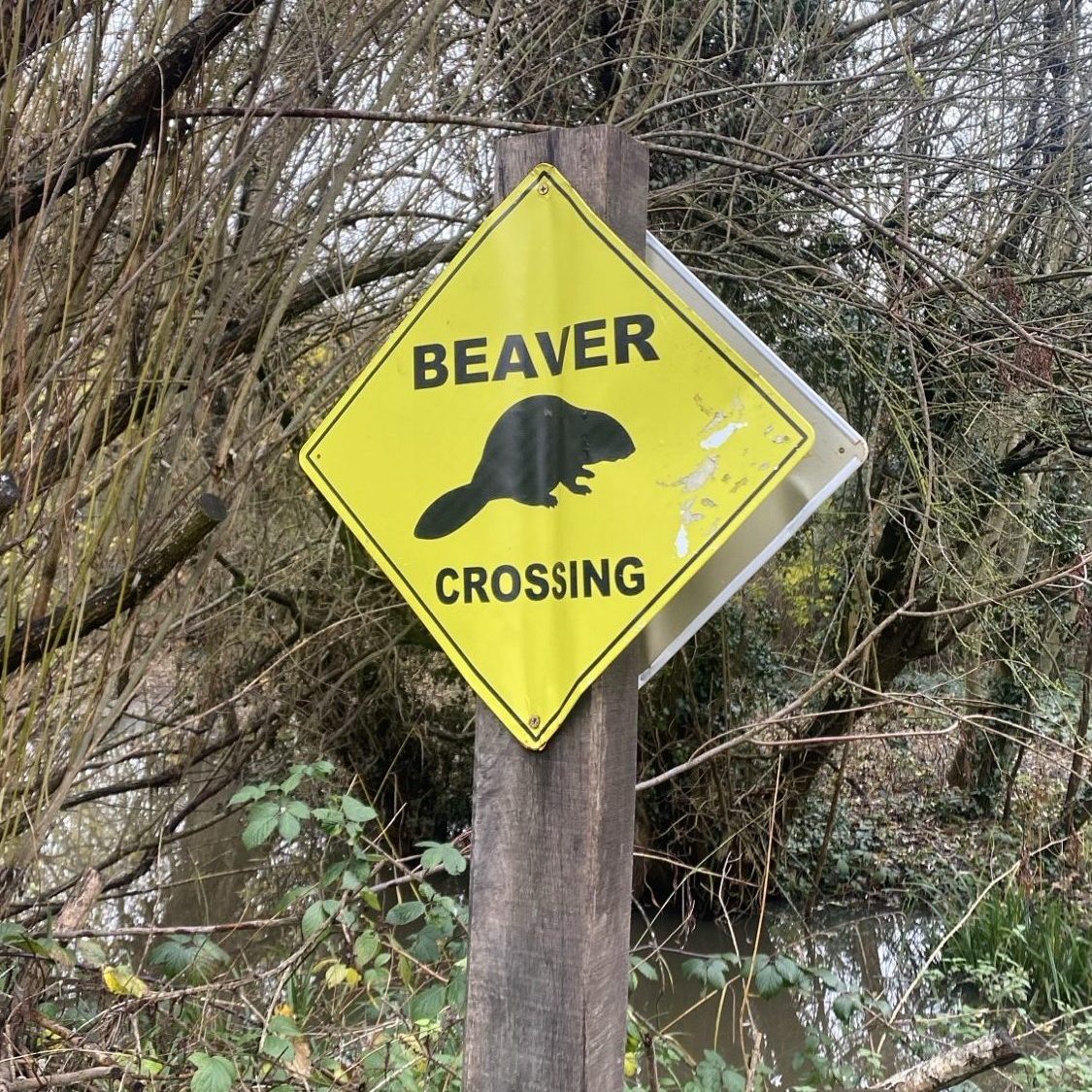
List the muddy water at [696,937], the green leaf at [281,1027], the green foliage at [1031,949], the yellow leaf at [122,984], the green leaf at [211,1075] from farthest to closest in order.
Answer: the muddy water at [696,937] < the green foliage at [1031,949] < the yellow leaf at [122,984] < the green leaf at [281,1027] < the green leaf at [211,1075]

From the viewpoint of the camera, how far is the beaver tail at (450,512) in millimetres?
1458

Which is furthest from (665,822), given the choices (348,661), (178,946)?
(178,946)

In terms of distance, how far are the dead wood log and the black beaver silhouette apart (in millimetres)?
1975

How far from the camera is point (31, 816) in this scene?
245cm

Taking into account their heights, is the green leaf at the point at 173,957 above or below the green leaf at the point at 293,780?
below

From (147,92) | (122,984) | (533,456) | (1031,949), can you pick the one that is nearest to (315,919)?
(122,984)

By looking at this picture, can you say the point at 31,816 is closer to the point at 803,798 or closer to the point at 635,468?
the point at 635,468

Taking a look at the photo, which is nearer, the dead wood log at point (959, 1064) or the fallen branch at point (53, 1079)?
the fallen branch at point (53, 1079)

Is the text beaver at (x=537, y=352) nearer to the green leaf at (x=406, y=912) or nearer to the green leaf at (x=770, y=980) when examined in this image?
the green leaf at (x=406, y=912)

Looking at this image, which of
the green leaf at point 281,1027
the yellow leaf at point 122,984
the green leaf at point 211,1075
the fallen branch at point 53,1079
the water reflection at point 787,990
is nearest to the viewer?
the green leaf at point 211,1075

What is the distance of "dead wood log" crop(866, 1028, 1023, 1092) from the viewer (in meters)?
2.40

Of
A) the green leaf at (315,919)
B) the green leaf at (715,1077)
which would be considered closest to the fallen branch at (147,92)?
the green leaf at (315,919)

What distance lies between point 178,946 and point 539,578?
1895 millimetres

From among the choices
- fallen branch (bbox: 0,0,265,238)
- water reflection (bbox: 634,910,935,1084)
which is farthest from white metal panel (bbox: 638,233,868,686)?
water reflection (bbox: 634,910,935,1084)
